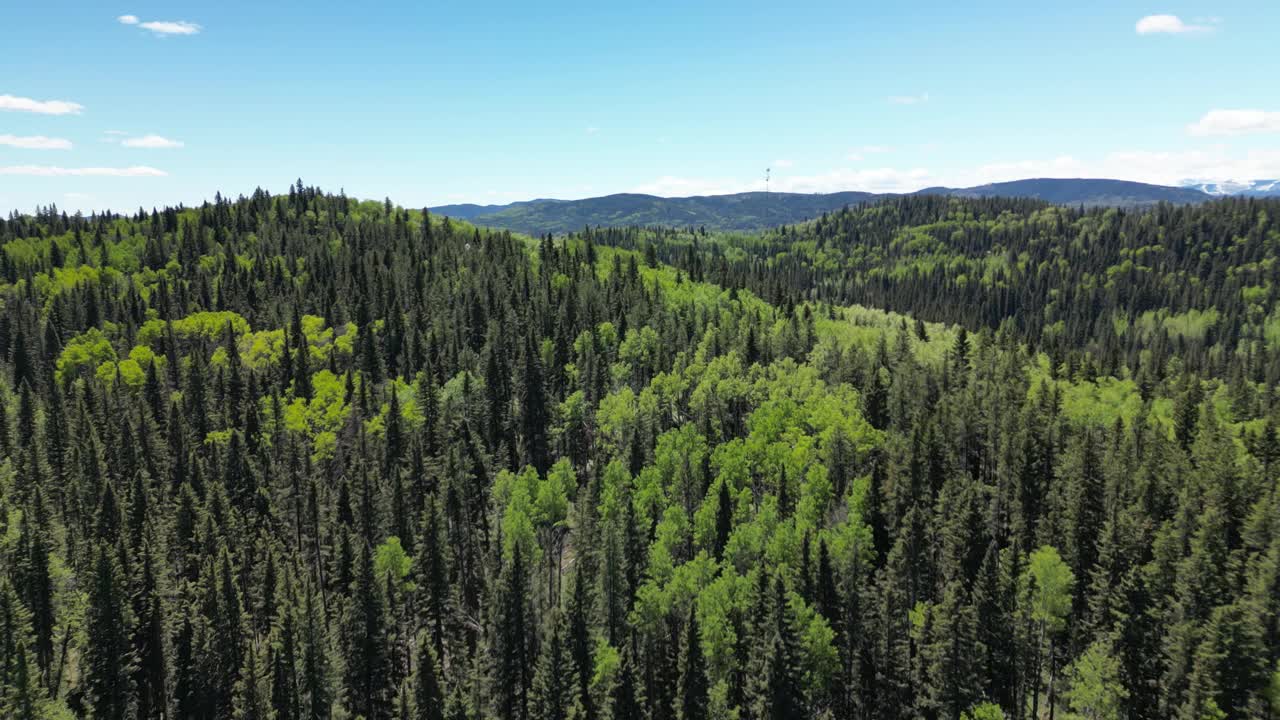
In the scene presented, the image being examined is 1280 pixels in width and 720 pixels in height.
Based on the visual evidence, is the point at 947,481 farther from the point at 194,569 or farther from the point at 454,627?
the point at 194,569

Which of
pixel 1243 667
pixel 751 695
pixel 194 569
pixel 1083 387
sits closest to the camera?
pixel 1243 667

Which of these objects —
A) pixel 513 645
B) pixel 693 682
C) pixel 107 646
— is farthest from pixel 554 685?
pixel 107 646

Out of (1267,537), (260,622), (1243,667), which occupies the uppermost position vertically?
(1267,537)

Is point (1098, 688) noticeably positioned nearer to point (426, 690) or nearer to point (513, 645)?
point (513, 645)

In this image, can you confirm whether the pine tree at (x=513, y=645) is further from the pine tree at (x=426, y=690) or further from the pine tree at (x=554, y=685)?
the pine tree at (x=426, y=690)

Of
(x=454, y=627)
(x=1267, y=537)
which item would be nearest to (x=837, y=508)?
(x=1267, y=537)

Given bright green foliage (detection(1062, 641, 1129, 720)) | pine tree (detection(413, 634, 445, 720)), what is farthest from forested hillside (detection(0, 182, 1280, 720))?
bright green foliage (detection(1062, 641, 1129, 720))

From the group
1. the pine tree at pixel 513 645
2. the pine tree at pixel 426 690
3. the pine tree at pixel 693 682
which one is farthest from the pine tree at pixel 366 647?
the pine tree at pixel 693 682

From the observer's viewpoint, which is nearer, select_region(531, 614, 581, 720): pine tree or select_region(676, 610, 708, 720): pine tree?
select_region(531, 614, 581, 720): pine tree

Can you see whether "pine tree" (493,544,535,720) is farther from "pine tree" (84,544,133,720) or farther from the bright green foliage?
the bright green foliage

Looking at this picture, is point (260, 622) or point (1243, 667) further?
point (260, 622)

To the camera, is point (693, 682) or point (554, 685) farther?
point (693, 682)
